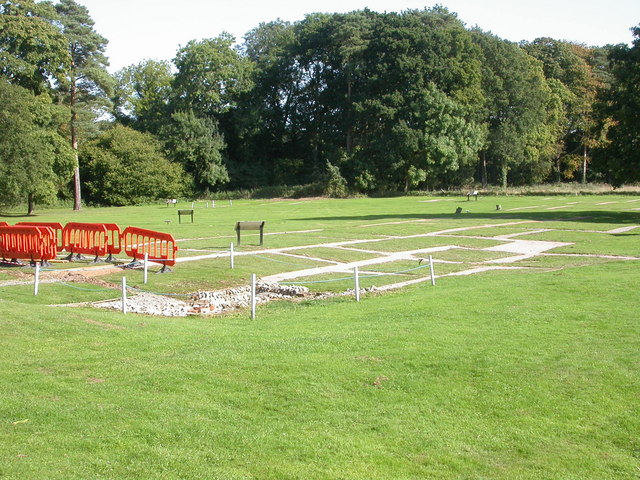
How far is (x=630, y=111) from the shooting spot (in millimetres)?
→ 40094

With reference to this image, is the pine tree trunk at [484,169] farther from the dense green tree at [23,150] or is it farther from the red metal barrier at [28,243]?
the red metal barrier at [28,243]

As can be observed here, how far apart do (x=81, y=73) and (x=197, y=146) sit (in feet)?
64.1

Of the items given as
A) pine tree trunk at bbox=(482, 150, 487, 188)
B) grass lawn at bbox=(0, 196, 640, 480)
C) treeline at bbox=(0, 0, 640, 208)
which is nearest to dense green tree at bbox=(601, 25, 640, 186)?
treeline at bbox=(0, 0, 640, 208)

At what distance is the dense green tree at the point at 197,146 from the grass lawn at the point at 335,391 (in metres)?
70.3

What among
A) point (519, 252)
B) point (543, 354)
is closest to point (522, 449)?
point (543, 354)

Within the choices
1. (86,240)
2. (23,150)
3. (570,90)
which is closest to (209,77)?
(23,150)

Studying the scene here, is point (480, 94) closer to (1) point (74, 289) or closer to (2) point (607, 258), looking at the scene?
(2) point (607, 258)

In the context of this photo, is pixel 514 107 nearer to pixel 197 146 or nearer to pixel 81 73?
pixel 197 146

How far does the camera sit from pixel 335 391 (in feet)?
26.0

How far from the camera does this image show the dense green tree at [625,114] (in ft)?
132

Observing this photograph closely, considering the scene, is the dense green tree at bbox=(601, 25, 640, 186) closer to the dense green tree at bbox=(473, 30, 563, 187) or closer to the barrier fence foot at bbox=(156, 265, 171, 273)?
the barrier fence foot at bbox=(156, 265, 171, 273)

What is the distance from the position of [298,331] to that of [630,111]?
118ft

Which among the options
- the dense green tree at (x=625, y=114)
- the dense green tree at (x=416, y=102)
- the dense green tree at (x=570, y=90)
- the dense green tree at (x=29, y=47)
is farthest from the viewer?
the dense green tree at (x=570, y=90)

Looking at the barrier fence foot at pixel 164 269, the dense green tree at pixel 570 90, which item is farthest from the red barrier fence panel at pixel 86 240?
the dense green tree at pixel 570 90
